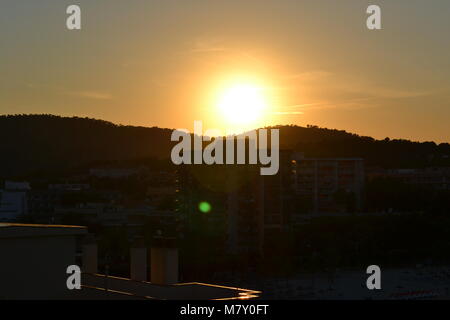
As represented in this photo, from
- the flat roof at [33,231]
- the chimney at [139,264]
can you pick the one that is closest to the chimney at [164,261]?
the chimney at [139,264]

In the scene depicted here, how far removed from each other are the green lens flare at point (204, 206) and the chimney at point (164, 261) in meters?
39.1

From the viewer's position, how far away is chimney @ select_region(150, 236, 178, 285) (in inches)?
392

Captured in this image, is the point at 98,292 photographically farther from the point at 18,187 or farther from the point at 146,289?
the point at 18,187

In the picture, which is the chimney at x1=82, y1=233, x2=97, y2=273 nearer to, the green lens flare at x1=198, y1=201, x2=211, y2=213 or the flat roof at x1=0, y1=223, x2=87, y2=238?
the flat roof at x1=0, y1=223, x2=87, y2=238

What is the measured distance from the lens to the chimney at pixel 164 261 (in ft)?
32.6

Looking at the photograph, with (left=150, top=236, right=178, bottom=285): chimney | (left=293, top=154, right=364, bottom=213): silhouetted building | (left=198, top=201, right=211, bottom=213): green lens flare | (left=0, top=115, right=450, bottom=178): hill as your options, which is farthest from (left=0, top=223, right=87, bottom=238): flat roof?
(left=0, top=115, right=450, bottom=178): hill

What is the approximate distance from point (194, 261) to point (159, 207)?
18775mm

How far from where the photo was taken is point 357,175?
80562mm

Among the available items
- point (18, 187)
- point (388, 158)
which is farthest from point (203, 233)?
point (388, 158)

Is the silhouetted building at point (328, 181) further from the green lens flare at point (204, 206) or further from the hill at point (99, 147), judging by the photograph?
the green lens flare at point (204, 206)

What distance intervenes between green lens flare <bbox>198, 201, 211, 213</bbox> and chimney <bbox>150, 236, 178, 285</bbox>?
39.1 metres

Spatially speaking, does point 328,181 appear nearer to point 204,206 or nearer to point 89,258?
point 204,206

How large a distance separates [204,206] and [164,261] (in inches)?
1568
